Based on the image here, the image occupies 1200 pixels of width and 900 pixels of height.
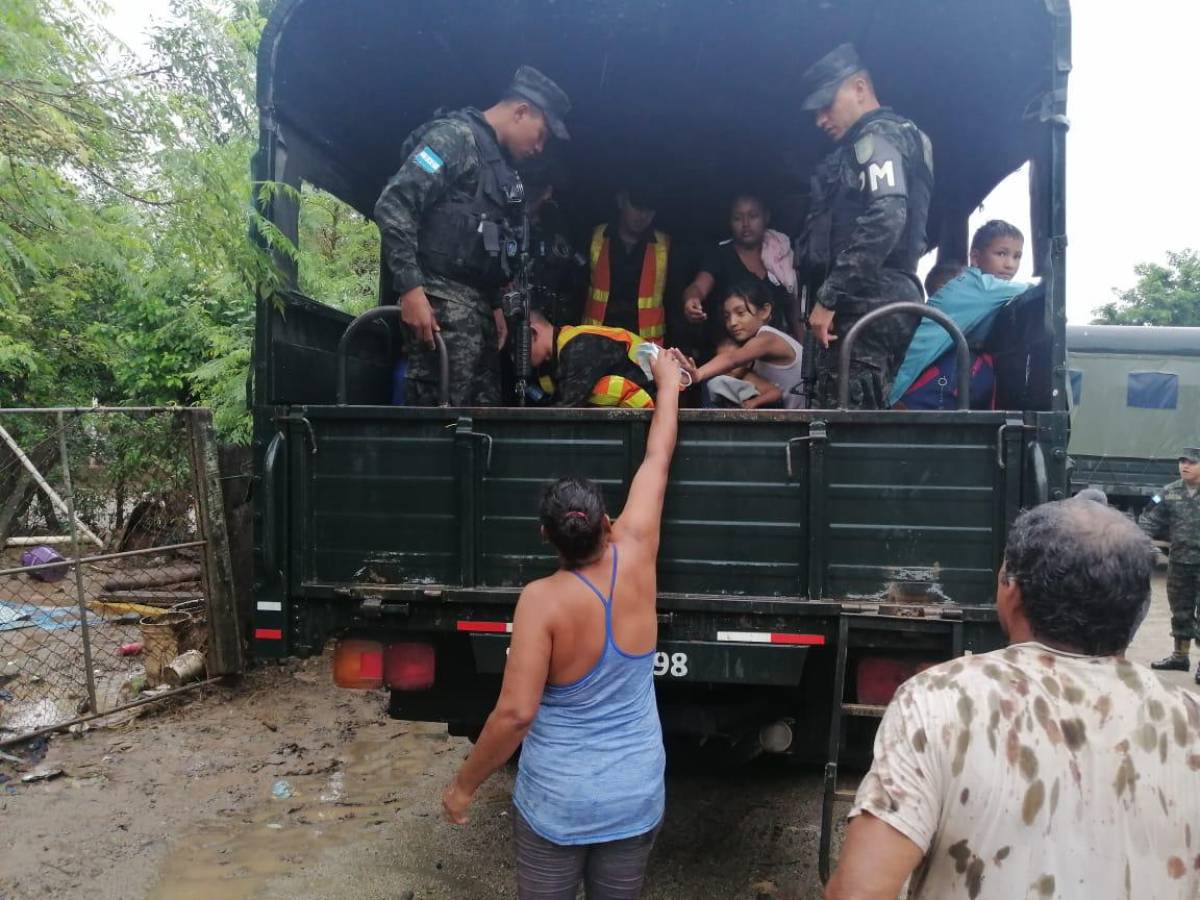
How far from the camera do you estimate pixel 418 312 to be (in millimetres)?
3166

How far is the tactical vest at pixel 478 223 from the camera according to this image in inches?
138

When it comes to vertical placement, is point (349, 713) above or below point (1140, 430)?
below

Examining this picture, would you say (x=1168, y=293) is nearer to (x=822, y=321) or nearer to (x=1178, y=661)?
(x=1178, y=661)

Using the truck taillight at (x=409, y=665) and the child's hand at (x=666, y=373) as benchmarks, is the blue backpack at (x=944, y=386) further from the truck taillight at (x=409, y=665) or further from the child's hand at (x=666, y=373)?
the truck taillight at (x=409, y=665)

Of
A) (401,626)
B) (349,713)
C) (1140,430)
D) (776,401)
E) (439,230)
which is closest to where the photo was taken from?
(401,626)

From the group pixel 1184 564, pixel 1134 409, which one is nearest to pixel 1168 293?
pixel 1134 409

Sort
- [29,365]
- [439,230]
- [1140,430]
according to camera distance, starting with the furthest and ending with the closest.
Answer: [1140,430], [29,365], [439,230]

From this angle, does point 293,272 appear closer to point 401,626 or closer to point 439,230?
point 439,230

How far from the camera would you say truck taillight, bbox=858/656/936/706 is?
257 centimetres

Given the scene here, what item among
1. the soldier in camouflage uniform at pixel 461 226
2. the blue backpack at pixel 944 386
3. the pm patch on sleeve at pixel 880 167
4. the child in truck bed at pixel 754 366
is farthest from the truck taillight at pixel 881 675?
the soldier in camouflage uniform at pixel 461 226

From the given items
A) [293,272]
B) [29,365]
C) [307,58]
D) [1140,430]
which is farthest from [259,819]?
[1140,430]

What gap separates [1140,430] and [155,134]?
11225 millimetres

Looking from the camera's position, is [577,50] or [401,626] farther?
[577,50]

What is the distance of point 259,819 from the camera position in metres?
3.56
